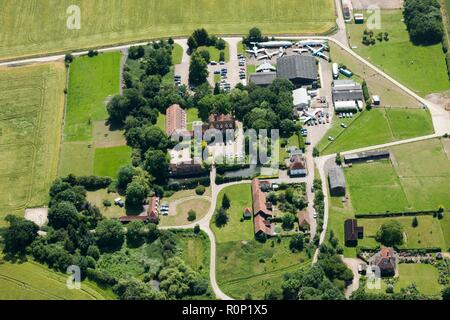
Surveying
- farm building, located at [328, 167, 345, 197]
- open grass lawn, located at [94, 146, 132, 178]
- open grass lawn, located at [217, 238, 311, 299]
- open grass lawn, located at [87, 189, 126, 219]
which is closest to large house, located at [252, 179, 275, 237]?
open grass lawn, located at [217, 238, 311, 299]

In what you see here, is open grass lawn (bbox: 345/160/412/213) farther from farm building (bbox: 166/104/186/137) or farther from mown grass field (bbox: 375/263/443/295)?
farm building (bbox: 166/104/186/137)

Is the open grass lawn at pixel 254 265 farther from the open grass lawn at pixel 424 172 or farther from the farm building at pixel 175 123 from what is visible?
the farm building at pixel 175 123

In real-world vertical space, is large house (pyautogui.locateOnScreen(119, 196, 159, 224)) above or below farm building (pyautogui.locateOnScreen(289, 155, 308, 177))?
below

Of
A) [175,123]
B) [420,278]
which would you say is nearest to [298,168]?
[175,123]

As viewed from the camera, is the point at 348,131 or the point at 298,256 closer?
the point at 298,256

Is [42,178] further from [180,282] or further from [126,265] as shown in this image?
[180,282]

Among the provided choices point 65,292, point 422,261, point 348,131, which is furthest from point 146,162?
point 422,261
